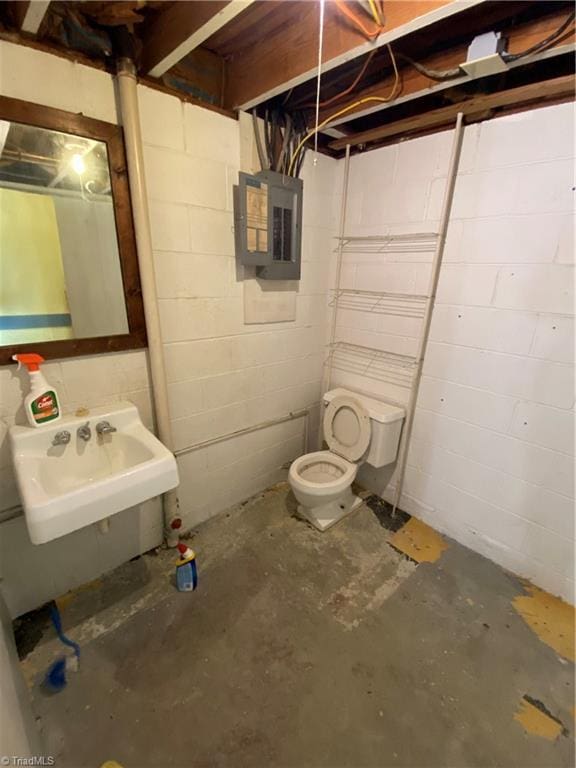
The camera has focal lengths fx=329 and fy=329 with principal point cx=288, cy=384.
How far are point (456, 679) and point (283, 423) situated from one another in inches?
58.0

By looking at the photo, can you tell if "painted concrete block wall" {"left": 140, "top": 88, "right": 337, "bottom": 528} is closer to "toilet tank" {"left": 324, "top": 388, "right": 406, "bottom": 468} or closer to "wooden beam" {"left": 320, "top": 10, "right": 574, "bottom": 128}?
"wooden beam" {"left": 320, "top": 10, "right": 574, "bottom": 128}

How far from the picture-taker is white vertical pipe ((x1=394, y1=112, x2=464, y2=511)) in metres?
1.52

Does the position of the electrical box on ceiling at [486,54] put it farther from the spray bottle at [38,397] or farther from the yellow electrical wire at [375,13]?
the spray bottle at [38,397]

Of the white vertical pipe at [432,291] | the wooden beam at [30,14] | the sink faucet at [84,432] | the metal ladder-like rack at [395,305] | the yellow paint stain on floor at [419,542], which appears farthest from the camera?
the yellow paint stain on floor at [419,542]

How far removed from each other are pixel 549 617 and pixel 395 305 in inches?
65.3

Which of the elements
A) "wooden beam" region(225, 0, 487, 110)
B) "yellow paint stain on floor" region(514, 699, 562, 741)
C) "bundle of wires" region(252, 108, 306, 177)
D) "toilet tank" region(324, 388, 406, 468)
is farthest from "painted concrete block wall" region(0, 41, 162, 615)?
"yellow paint stain on floor" region(514, 699, 562, 741)

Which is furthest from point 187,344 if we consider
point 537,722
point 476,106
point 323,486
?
point 537,722

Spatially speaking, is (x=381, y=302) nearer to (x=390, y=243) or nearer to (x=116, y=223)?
(x=390, y=243)

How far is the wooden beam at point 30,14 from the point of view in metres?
0.91

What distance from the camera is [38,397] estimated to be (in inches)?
47.7

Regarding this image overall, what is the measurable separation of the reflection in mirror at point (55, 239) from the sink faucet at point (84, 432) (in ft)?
1.18

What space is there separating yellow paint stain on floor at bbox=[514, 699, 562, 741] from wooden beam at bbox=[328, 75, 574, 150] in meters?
2.23

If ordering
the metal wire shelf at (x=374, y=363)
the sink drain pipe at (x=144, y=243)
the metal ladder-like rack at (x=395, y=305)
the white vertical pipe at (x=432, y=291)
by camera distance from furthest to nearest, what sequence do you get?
the metal wire shelf at (x=374, y=363), the metal ladder-like rack at (x=395, y=305), the white vertical pipe at (x=432, y=291), the sink drain pipe at (x=144, y=243)

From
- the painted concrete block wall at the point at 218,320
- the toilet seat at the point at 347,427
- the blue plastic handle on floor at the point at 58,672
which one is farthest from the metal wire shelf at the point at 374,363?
the blue plastic handle on floor at the point at 58,672
